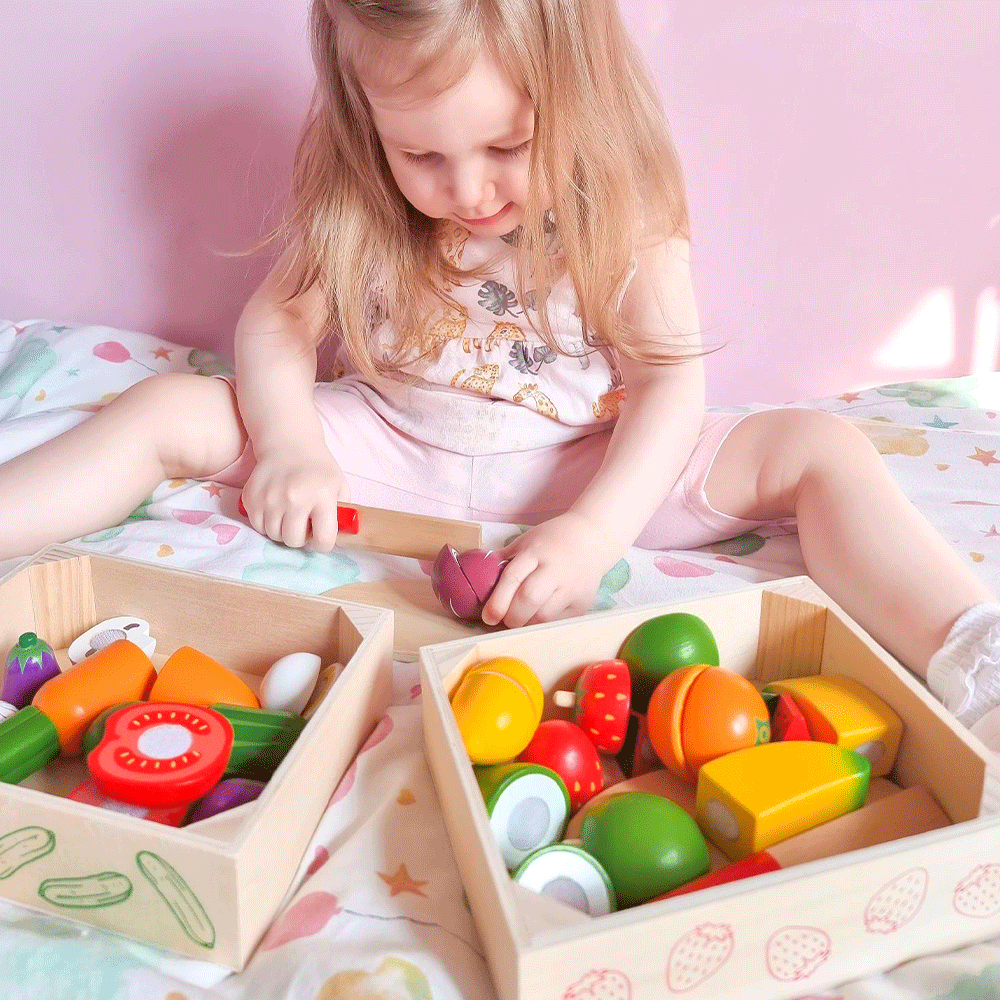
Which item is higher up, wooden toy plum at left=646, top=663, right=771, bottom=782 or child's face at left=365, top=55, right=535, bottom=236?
child's face at left=365, top=55, right=535, bottom=236

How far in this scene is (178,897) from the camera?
19.5 inches

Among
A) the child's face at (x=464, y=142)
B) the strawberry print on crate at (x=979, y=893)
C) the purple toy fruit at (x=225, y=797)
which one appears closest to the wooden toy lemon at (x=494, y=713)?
the purple toy fruit at (x=225, y=797)

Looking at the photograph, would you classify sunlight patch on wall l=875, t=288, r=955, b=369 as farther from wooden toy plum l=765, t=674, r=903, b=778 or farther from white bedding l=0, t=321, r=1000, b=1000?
wooden toy plum l=765, t=674, r=903, b=778

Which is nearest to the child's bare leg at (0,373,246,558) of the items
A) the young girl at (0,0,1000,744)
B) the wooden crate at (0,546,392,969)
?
the young girl at (0,0,1000,744)

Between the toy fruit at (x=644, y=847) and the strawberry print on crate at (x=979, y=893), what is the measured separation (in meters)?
0.12

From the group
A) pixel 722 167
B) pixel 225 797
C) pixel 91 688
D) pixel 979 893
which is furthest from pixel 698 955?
pixel 722 167

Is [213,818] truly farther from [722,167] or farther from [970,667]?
[722,167]

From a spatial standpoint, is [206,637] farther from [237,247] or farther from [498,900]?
[237,247]

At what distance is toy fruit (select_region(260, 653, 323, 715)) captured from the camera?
651mm

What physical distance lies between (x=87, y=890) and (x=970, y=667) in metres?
0.51

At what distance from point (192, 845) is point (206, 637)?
0.26 m

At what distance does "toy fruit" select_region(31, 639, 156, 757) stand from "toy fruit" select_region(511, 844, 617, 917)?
0.91 ft

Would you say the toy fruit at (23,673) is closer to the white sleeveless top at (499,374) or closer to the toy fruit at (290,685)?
the toy fruit at (290,685)

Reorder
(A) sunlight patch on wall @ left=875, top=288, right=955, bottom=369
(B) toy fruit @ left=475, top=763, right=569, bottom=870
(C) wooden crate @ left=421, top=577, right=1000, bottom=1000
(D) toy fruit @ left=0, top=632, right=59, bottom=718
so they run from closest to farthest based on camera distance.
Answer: (C) wooden crate @ left=421, top=577, right=1000, bottom=1000 → (B) toy fruit @ left=475, top=763, right=569, bottom=870 → (D) toy fruit @ left=0, top=632, right=59, bottom=718 → (A) sunlight patch on wall @ left=875, top=288, right=955, bottom=369
